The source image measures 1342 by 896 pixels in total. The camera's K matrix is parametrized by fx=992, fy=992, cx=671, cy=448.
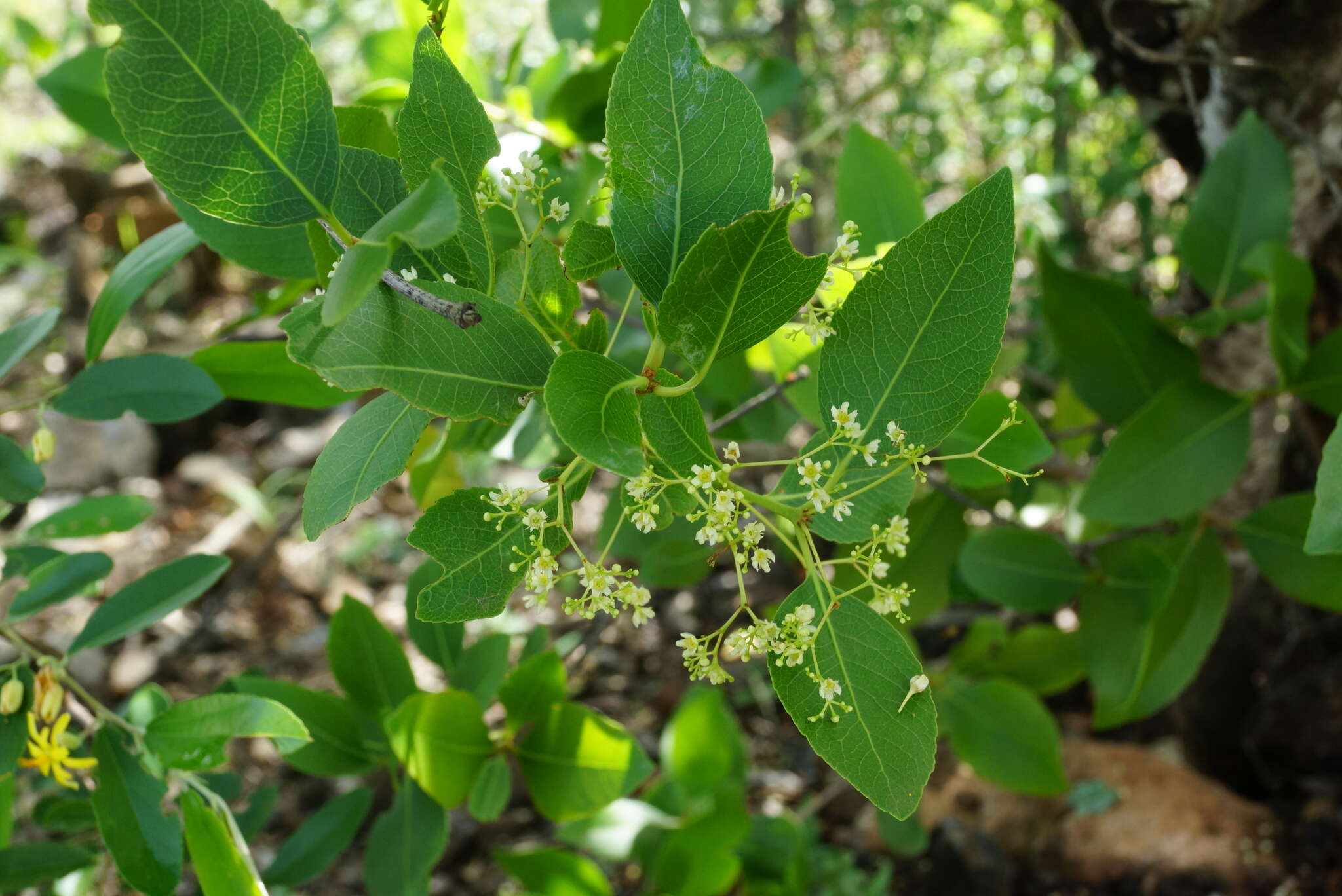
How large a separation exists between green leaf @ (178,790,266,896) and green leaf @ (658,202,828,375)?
517 mm

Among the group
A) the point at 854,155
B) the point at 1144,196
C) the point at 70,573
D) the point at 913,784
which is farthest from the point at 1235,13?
the point at 70,573

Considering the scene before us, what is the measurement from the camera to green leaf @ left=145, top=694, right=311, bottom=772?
0.73m

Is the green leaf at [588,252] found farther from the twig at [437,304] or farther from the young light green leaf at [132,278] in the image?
the young light green leaf at [132,278]

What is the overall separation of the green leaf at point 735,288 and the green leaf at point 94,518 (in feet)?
2.48

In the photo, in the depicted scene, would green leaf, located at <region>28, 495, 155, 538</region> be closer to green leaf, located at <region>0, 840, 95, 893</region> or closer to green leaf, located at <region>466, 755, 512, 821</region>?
green leaf, located at <region>0, 840, 95, 893</region>

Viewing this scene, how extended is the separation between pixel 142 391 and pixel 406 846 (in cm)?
50

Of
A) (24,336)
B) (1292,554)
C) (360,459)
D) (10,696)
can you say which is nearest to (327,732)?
(10,696)

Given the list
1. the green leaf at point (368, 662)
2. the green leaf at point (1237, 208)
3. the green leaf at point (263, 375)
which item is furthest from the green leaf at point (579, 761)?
the green leaf at point (1237, 208)

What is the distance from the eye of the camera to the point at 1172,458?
1.10m

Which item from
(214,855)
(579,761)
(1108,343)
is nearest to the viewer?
(214,855)

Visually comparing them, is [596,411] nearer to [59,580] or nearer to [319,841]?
[59,580]

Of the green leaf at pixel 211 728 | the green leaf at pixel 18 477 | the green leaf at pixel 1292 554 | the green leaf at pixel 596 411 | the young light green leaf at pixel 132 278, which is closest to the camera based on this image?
the green leaf at pixel 596 411

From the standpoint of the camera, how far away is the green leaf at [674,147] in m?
0.54

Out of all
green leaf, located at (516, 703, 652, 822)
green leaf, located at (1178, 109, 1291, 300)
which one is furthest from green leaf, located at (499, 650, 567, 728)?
Result: green leaf, located at (1178, 109, 1291, 300)
